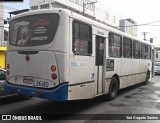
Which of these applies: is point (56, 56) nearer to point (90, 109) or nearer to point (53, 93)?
point (53, 93)

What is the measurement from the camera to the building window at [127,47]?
432 inches

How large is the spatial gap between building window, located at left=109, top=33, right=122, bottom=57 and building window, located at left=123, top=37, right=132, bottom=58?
0.55m

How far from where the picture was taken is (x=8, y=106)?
27.0 feet

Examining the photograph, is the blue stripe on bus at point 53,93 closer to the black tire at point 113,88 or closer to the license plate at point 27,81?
the license plate at point 27,81

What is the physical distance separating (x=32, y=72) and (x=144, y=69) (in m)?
9.68

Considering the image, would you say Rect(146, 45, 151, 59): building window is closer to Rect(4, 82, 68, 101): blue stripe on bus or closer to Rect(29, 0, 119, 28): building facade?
Rect(4, 82, 68, 101): blue stripe on bus

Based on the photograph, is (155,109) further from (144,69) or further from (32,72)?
(144,69)

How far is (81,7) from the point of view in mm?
49656

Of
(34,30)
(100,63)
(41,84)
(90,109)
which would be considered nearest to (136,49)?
(100,63)

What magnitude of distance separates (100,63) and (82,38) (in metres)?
1.60

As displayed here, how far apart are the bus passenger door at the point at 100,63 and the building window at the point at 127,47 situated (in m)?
2.39

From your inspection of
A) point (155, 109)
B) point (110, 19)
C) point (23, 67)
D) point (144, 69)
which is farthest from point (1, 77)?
point (110, 19)

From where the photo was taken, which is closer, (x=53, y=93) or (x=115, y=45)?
(x=53, y=93)

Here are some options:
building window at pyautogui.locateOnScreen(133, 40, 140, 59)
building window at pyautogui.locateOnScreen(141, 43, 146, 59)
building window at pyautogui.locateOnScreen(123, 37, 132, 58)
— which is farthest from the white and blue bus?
building window at pyautogui.locateOnScreen(141, 43, 146, 59)
